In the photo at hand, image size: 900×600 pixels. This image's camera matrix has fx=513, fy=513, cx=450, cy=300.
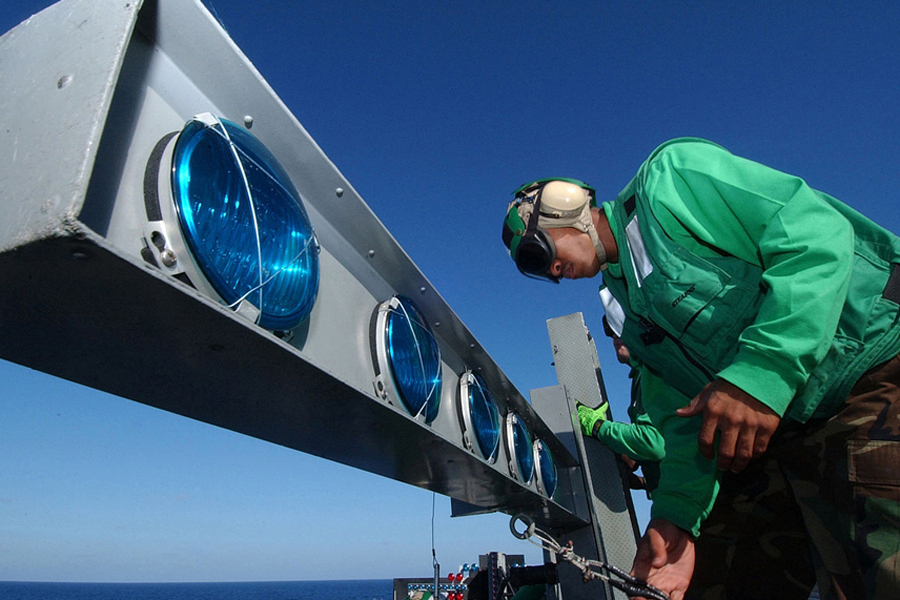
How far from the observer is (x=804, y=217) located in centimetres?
114

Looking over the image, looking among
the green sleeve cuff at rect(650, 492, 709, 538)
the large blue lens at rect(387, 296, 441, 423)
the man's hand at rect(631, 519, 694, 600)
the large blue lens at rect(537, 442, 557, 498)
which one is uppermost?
the large blue lens at rect(387, 296, 441, 423)

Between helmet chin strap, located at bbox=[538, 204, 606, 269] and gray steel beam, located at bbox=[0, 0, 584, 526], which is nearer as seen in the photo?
gray steel beam, located at bbox=[0, 0, 584, 526]

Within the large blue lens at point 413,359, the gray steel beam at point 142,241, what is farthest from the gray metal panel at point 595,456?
the gray steel beam at point 142,241

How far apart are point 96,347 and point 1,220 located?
281mm

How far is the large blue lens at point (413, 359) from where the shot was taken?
1.70 m

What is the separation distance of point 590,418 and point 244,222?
10.6ft

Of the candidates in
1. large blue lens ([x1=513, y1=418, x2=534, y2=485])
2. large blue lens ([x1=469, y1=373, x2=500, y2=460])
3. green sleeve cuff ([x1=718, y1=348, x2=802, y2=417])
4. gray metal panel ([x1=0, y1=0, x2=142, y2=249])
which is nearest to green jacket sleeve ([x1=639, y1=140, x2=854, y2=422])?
green sleeve cuff ([x1=718, y1=348, x2=802, y2=417])

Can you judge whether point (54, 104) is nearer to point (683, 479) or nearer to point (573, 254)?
point (573, 254)

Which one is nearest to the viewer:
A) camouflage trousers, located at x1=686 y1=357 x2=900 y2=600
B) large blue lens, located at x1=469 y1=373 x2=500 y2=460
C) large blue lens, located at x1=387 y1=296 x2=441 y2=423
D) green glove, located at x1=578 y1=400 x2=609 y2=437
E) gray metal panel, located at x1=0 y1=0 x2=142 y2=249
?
gray metal panel, located at x1=0 y1=0 x2=142 y2=249

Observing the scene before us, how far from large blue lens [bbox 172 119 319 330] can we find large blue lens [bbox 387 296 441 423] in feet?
1.51

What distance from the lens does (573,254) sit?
74.0 inches

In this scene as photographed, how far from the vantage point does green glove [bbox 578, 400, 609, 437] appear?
373cm

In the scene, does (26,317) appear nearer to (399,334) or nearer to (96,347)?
(96,347)

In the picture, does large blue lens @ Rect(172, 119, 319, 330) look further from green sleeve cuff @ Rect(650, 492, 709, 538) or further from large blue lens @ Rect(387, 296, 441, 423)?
green sleeve cuff @ Rect(650, 492, 709, 538)
